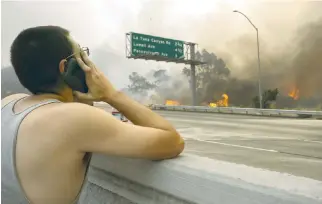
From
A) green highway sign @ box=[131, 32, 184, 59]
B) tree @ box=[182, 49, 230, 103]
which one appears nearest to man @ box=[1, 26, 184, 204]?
green highway sign @ box=[131, 32, 184, 59]

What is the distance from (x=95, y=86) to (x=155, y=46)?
62.8 feet

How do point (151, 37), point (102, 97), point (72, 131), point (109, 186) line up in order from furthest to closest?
point (151, 37) → point (109, 186) → point (102, 97) → point (72, 131)

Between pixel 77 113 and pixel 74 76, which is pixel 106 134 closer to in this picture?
pixel 77 113

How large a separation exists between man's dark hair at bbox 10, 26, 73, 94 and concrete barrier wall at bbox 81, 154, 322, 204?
17.1 inches

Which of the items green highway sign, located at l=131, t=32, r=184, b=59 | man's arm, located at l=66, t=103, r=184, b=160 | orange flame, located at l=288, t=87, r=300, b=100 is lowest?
man's arm, located at l=66, t=103, r=184, b=160

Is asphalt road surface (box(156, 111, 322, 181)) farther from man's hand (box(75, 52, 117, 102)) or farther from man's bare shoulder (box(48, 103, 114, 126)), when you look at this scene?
man's bare shoulder (box(48, 103, 114, 126))

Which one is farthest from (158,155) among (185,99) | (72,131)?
(185,99)

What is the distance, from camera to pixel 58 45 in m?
1.13

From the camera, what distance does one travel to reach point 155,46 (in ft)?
66.0

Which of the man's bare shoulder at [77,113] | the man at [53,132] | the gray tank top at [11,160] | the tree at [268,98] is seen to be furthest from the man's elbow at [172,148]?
the tree at [268,98]

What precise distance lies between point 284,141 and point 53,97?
7.42m

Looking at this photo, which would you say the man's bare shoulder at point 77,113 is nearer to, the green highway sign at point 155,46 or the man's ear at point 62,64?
the man's ear at point 62,64

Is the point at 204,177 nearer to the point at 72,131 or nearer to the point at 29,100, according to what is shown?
the point at 72,131

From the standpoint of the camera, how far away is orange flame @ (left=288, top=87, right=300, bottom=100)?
83.5ft
